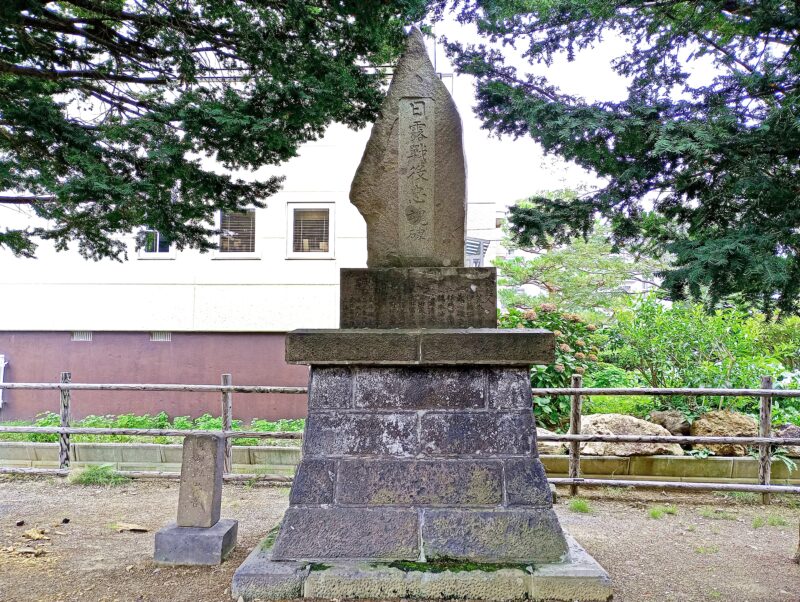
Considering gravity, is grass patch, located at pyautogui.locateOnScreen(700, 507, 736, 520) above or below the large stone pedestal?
below

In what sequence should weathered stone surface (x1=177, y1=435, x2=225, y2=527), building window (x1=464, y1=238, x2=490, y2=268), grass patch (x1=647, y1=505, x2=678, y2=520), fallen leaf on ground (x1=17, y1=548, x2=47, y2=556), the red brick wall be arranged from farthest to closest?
1. building window (x1=464, y1=238, x2=490, y2=268)
2. the red brick wall
3. grass patch (x1=647, y1=505, x2=678, y2=520)
4. fallen leaf on ground (x1=17, y1=548, x2=47, y2=556)
5. weathered stone surface (x1=177, y1=435, x2=225, y2=527)

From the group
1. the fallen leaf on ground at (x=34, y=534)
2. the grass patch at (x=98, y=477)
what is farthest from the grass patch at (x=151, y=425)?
the fallen leaf on ground at (x=34, y=534)

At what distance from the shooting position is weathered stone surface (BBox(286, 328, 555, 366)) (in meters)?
3.22

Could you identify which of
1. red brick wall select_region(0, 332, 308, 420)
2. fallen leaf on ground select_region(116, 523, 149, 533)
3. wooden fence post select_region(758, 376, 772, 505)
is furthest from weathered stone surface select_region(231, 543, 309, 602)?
red brick wall select_region(0, 332, 308, 420)

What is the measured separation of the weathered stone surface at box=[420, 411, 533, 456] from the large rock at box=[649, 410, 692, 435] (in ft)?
15.8

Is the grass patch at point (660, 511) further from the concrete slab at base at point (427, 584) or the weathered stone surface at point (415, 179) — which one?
the weathered stone surface at point (415, 179)

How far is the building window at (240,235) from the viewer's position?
10594 millimetres

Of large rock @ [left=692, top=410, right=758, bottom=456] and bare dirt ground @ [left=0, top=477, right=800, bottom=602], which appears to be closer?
bare dirt ground @ [left=0, top=477, right=800, bottom=602]

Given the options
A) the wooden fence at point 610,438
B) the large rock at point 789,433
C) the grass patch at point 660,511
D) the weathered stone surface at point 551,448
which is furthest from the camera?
the weathered stone surface at point 551,448

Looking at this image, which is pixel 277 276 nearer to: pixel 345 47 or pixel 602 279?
pixel 345 47

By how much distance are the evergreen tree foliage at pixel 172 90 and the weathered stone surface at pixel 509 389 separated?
320 cm

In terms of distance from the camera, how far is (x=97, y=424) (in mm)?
9242

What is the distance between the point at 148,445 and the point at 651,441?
6.18m

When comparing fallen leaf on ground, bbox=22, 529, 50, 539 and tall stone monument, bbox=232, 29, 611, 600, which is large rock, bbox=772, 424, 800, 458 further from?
fallen leaf on ground, bbox=22, 529, 50, 539
